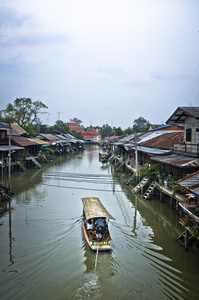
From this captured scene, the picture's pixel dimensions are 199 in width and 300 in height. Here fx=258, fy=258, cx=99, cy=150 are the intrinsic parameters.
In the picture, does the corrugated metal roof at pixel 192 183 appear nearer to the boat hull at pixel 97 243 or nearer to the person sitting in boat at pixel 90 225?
the boat hull at pixel 97 243

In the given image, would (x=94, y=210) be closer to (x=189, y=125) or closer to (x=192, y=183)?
(x=192, y=183)

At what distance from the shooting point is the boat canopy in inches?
577

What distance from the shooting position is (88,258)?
12.8m

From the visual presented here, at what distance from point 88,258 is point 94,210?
3.27 m

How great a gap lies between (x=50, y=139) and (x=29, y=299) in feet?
183

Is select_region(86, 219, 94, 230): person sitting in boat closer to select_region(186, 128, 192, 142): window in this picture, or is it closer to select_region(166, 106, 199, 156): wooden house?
select_region(166, 106, 199, 156): wooden house

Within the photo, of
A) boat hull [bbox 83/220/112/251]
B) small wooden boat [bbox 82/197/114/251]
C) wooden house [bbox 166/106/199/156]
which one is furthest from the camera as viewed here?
wooden house [bbox 166/106/199/156]

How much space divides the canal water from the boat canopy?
59.9 inches

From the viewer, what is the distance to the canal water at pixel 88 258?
34.0ft

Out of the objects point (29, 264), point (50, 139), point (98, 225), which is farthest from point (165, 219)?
point (50, 139)

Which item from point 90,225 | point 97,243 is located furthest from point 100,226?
point 97,243

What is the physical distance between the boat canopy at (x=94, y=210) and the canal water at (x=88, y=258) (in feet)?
4.99

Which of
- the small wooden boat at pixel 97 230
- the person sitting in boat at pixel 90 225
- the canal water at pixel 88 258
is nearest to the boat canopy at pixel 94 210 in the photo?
the small wooden boat at pixel 97 230

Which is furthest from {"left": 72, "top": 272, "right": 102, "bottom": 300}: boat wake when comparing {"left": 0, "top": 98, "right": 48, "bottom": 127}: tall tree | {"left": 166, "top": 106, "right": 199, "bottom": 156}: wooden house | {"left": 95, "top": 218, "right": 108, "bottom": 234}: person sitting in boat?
{"left": 0, "top": 98, "right": 48, "bottom": 127}: tall tree
